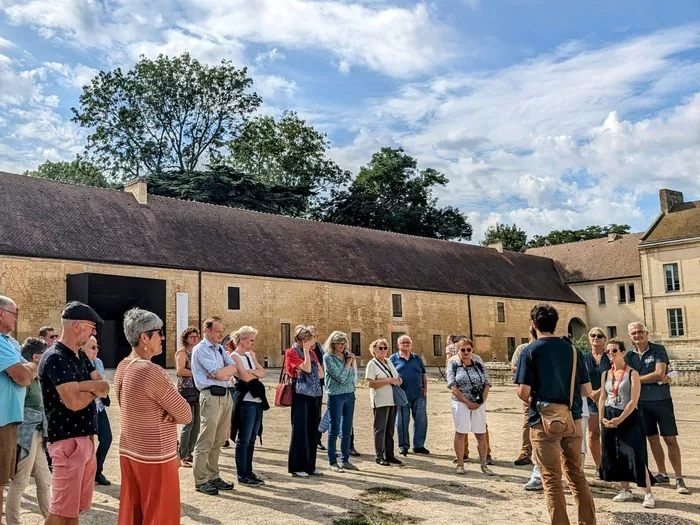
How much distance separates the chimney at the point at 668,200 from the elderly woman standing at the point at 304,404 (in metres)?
38.2

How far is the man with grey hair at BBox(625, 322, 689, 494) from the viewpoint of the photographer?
7258 mm

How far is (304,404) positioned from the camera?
8.23 m

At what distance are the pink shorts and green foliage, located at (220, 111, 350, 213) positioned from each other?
4913cm

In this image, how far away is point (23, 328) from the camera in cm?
2381

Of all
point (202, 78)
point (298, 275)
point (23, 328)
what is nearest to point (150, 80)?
point (202, 78)

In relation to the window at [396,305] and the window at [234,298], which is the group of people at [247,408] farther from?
the window at [396,305]

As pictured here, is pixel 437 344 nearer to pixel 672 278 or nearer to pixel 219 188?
pixel 672 278

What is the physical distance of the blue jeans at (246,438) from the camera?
754 centimetres

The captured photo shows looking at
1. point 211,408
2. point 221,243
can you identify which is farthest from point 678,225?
point 211,408

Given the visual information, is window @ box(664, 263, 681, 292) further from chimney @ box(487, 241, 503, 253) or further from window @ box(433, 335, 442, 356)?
window @ box(433, 335, 442, 356)

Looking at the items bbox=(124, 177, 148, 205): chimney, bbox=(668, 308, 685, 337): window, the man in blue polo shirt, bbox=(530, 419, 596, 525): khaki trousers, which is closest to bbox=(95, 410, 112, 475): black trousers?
the man in blue polo shirt

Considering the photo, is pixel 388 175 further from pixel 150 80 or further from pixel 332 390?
pixel 332 390

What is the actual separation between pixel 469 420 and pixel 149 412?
194 inches

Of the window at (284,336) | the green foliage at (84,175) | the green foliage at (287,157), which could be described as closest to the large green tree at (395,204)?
the green foliage at (287,157)
